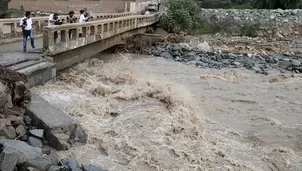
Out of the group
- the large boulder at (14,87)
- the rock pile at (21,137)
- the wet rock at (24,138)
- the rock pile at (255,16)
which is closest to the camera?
the rock pile at (21,137)

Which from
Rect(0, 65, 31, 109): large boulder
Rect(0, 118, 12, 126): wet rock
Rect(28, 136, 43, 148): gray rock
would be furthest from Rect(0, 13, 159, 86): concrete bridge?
Rect(28, 136, 43, 148): gray rock

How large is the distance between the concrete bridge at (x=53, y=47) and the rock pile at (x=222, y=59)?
5.11m

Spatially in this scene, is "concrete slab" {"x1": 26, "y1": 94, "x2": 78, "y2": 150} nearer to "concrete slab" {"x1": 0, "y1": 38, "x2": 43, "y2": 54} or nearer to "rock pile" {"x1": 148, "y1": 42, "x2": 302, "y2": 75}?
"concrete slab" {"x1": 0, "y1": 38, "x2": 43, "y2": 54}

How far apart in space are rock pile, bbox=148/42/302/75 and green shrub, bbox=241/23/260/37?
10744 mm

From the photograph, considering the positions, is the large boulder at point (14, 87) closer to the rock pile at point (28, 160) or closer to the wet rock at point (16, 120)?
the wet rock at point (16, 120)

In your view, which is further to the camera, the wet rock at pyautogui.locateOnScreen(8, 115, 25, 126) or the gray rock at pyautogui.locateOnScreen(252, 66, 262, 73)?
the gray rock at pyautogui.locateOnScreen(252, 66, 262, 73)

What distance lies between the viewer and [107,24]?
710 inches

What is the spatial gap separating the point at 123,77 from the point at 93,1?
2713 centimetres

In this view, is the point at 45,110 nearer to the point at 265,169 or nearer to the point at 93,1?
the point at 265,169

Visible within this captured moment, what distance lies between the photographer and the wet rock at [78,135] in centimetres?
829

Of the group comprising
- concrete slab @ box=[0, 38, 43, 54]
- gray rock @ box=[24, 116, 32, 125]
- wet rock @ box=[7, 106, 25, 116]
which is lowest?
gray rock @ box=[24, 116, 32, 125]

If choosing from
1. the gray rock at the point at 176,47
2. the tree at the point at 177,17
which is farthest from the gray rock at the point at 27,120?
the tree at the point at 177,17

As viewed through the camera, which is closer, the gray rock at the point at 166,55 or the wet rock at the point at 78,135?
the wet rock at the point at 78,135

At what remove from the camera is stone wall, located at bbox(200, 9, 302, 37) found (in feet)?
121
